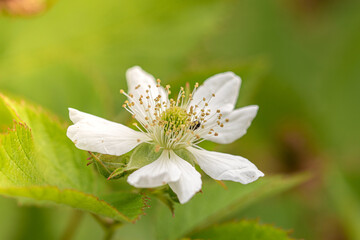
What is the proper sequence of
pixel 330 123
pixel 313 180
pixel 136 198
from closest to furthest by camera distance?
pixel 136 198, pixel 313 180, pixel 330 123

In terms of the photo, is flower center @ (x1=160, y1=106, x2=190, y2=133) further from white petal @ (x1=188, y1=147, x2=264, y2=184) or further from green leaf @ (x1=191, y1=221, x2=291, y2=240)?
green leaf @ (x1=191, y1=221, x2=291, y2=240)

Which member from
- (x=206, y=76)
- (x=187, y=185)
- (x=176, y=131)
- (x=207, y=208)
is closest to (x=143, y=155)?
(x=176, y=131)

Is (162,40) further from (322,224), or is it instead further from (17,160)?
(17,160)

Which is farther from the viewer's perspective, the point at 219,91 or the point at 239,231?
the point at 219,91

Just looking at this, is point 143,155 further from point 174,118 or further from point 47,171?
point 47,171

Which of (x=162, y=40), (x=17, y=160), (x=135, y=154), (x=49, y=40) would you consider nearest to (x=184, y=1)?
(x=162, y=40)

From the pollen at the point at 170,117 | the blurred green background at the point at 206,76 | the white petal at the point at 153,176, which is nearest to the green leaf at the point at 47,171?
the white petal at the point at 153,176

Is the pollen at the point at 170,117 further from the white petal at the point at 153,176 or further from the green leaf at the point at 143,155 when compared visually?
the white petal at the point at 153,176
